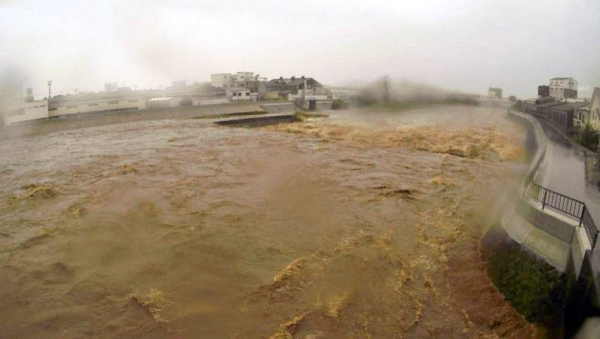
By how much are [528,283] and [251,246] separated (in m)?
3.28

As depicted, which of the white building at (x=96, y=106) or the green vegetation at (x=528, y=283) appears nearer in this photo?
the green vegetation at (x=528, y=283)

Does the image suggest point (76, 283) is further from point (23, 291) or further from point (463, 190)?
point (463, 190)

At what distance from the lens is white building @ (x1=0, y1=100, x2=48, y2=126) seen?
15.4 metres

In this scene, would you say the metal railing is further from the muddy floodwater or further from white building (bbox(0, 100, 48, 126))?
white building (bbox(0, 100, 48, 126))

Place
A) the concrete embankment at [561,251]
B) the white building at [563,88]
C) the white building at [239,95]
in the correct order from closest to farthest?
the concrete embankment at [561,251], the white building at [563,88], the white building at [239,95]

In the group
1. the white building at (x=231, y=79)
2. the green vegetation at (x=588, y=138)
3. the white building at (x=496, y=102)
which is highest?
the white building at (x=231, y=79)

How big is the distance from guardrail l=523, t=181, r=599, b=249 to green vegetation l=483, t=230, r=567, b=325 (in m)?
0.54

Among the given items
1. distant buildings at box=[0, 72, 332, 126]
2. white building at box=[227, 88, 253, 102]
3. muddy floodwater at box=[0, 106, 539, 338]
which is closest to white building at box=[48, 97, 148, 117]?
distant buildings at box=[0, 72, 332, 126]

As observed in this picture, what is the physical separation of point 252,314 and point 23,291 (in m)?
2.62

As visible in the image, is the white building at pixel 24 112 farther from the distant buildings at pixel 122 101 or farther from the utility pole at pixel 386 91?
the utility pole at pixel 386 91

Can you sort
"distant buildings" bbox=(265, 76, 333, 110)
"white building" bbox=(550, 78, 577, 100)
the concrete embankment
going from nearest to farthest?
the concrete embankment, "white building" bbox=(550, 78, 577, 100), "distant buildings" bbox=(265, 76, 333, 110)

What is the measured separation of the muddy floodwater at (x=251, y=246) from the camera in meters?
4.08

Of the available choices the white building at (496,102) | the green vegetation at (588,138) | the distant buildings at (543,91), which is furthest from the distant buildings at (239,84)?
the green vegetation at (588,138)

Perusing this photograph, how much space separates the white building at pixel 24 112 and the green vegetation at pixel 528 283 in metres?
17.0
